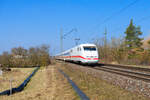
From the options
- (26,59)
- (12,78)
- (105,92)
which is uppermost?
(26,59)

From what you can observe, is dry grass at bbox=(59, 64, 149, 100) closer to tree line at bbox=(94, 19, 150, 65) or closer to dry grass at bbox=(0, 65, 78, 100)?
dry grass at bbox=(0, 65, 78, 100)

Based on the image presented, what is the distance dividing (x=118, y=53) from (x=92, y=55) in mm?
9520

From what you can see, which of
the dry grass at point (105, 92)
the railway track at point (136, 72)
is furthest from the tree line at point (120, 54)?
the dry grass at point (105, 92)

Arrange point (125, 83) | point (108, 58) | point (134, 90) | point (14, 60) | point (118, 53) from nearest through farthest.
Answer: point (134, 90) → point (125, 83) → point (14, 60) → point (118, 53) → point (108, 58)

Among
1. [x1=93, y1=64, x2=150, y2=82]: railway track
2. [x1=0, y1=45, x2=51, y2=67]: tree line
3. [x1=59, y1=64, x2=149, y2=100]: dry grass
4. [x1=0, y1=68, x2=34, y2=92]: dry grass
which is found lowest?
[x1=0, y1=68, x2=34, y2=92]: dry grass

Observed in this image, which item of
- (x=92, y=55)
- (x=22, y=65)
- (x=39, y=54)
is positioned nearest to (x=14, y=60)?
(x=22, y=65)

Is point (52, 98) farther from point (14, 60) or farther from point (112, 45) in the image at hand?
point (112, 45)

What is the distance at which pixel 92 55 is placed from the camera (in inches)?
842

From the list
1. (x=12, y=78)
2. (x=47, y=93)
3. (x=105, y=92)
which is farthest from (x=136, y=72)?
(x=12, y=78)

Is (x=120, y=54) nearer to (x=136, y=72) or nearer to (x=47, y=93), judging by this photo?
(x=136, y=72)

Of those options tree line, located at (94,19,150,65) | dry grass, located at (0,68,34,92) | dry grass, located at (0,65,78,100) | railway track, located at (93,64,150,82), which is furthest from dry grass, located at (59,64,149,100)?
tree line, located at (94,19,150,65)

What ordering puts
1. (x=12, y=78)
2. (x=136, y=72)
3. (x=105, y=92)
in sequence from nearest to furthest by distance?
(x=105, y=92) < (x=12, y=78) < (x=136, y=72)

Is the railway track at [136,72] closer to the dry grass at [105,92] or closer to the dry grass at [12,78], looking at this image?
the dry grass at [105,92]

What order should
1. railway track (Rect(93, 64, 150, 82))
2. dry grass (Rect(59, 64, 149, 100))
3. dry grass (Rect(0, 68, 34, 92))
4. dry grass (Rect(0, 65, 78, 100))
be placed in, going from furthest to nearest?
railway track (Rect(93, 64, 150, 82)) → dry grass (Rect(0, 68, 34, 92)) → dry grass (Rect(0, 65, 78, 100)) → dry grass (Rect(59, 64, 149, 100))
